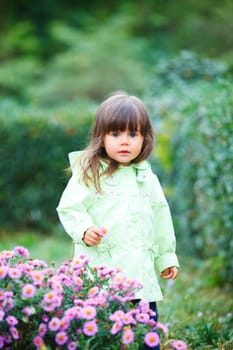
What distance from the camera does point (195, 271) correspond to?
6.95 metres

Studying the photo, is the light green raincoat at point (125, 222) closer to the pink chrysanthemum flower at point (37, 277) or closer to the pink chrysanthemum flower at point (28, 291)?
the pink chrysanthemum flower at point (37, 277)

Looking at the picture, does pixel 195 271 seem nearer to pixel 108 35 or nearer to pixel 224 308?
pixel 224 308

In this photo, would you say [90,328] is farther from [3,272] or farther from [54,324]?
[3,272]

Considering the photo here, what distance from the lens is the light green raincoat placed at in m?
3.21

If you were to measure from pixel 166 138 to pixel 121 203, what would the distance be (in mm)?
4400

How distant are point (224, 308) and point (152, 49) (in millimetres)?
16376

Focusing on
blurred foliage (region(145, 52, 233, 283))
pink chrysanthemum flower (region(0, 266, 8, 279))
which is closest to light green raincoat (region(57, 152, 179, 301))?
pink chrysanthemum flower (region(0, 266, 8, 279))

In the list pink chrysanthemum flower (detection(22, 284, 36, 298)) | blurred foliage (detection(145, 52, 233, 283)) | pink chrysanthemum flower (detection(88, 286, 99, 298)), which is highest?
blurred foliage (detection(145, 52, 233, 283))

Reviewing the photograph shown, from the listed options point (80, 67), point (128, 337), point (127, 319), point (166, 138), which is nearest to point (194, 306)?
point (127, 319)

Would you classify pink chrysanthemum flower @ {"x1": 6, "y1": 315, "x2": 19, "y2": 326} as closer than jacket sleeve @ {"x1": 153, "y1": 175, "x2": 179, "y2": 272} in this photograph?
Yes

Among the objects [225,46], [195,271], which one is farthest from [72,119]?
[225,46]

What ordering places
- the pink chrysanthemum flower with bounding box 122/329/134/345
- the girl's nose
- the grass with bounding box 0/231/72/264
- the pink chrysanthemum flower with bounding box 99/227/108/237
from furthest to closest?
the grass with bounding box 0/231/72/264
the girl's nose
the pink chrysanthemum flower with bounding box 99/227/108/237
the pink chrysanthemum flower with bounding box 122/329/134/345

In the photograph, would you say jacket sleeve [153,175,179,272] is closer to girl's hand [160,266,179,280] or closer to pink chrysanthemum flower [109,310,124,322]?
girl's hand [160,266,179,280]

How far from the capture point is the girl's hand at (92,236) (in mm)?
3094
